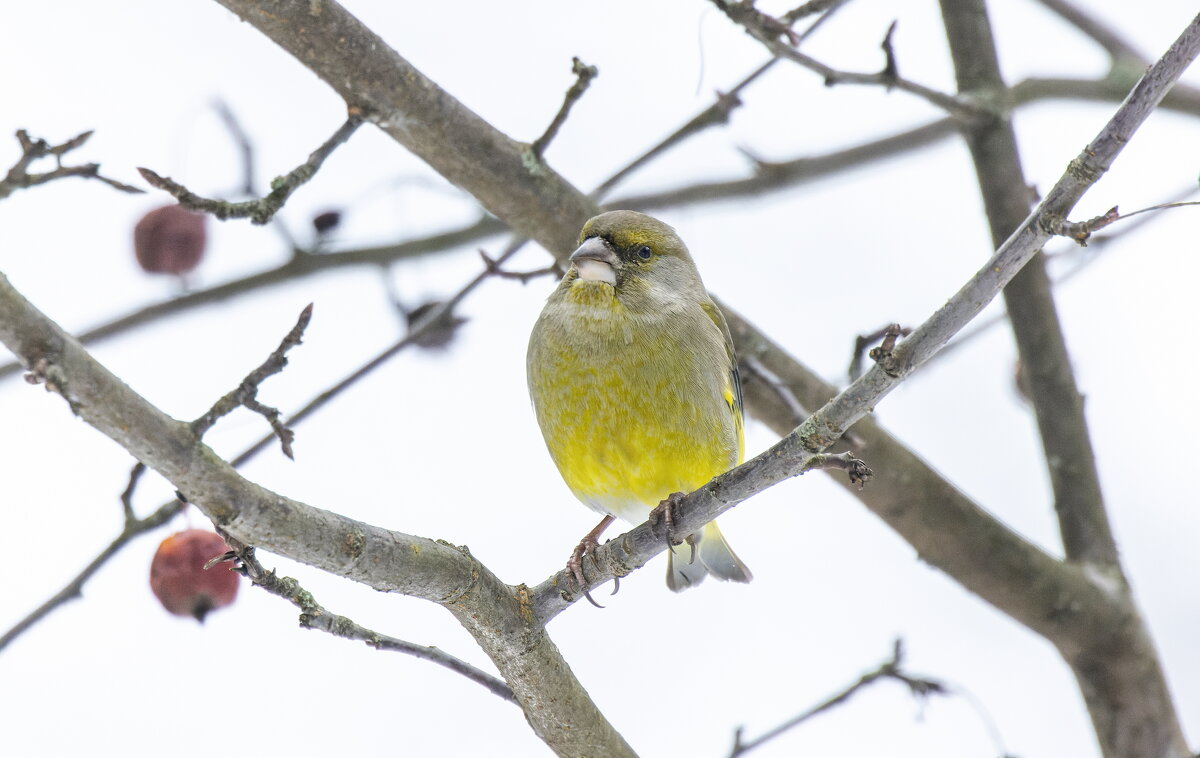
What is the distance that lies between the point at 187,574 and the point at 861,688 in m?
1.71

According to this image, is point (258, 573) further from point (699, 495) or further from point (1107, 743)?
point (1107, 743)

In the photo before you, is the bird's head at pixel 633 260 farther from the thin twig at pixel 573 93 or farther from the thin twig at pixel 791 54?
the thin twig at pixel 791 54

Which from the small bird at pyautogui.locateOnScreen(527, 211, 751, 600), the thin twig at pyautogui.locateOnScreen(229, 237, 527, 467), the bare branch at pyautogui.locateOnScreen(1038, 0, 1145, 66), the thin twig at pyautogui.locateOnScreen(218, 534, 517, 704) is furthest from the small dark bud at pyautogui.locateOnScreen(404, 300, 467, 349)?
the bare branch at pyautogui.locateOnScreen(1038, 0, 1145, 66)

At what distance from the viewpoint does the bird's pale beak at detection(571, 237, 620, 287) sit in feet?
10.4

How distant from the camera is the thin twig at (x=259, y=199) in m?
2.27

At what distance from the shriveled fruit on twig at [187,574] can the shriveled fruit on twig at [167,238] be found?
1.16m

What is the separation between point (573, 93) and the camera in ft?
9.30

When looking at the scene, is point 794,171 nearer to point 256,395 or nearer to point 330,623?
point 330,623

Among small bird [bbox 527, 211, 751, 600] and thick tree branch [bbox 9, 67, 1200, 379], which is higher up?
thick tree branch [bbox 9, 67, 1200, 379]

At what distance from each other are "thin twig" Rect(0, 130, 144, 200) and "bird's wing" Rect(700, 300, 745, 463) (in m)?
1.63

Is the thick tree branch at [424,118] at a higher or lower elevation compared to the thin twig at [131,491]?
higher

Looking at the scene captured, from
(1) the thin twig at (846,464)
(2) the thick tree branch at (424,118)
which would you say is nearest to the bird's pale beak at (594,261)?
(2) the thick tree branch at (424,118)

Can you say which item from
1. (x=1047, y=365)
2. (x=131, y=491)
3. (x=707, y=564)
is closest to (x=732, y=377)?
(x=707, y=564)

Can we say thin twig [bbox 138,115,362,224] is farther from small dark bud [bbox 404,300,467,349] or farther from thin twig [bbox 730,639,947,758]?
thin twig [bbox 730,639,947,758]
